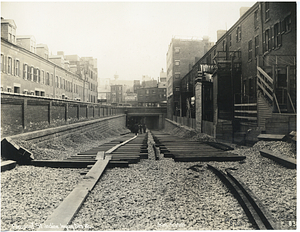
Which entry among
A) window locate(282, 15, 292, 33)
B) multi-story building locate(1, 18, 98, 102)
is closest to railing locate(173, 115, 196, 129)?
multi-story building locate(1, 18, 98, 102)

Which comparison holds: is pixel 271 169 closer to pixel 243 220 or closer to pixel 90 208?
pixel 243 220

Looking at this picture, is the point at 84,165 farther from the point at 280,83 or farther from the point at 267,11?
the point at 267,11

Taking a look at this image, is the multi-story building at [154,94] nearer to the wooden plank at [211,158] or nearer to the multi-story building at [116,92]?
the multi-story building at [116,92]

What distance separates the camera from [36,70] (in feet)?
18.4

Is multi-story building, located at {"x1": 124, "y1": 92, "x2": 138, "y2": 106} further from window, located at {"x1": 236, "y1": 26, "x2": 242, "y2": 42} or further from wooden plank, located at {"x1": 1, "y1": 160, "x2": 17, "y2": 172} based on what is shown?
wooden plank, located at {"x1": 1, "y1": 160, "x2": 17, "y2": 172}

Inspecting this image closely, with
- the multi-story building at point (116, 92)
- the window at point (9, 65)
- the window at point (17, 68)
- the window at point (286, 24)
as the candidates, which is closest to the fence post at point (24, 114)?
the window at point (17, 68)

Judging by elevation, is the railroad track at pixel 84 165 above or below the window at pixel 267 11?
below

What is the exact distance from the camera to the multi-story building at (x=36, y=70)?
4.53m

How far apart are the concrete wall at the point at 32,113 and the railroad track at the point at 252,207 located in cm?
485

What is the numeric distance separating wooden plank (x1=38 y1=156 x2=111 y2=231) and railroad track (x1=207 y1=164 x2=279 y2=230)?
221cm

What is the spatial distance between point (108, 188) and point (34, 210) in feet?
3.54

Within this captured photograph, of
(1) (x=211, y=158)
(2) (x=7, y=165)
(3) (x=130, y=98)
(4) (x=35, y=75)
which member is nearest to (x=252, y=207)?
(1) (x=211, y=158)

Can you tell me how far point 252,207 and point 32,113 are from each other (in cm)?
591

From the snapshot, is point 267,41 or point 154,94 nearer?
point 267,41
